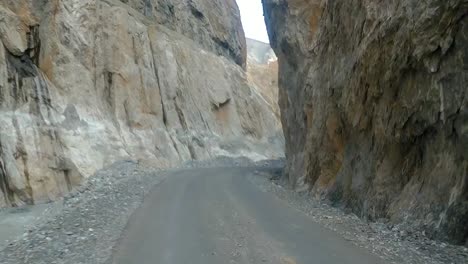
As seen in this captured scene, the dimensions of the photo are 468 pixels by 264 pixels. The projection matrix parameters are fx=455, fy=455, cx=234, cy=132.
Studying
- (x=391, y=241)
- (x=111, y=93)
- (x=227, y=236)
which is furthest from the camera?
(x=111, y=93)

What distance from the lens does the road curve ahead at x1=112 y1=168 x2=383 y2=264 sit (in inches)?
311

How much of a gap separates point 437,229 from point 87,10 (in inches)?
1110

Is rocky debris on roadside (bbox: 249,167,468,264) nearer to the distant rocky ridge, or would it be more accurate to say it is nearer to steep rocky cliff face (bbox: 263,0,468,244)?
steep rocky cliff face (bbox: 263,0,468,244)

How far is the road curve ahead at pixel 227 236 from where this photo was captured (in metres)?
7.89

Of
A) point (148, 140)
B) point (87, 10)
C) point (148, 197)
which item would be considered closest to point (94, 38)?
point (87, 10)

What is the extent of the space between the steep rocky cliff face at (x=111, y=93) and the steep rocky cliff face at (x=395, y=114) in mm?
11551

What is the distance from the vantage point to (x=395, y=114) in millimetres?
11469

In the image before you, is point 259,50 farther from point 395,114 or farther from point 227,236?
point 227,236

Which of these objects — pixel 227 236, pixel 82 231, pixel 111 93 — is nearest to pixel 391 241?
pixel 227 236

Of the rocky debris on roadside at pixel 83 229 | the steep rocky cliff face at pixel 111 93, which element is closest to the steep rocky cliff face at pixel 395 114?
the rocky debris on roadside at pixel 83 229

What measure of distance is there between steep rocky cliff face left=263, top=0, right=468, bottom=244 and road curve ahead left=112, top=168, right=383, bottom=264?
1.90 m

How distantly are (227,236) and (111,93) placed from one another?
2358 centimetres

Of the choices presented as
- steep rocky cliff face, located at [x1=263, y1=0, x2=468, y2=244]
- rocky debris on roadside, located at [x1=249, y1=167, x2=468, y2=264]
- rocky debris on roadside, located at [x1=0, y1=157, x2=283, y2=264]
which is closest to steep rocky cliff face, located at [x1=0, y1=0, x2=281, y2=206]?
rocky debris on roadside, located at [x1=0, y1=157, x2=283, y2=264]

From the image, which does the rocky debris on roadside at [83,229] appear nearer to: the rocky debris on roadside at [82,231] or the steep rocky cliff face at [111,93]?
the rocky debris on roadside at [82,231]
